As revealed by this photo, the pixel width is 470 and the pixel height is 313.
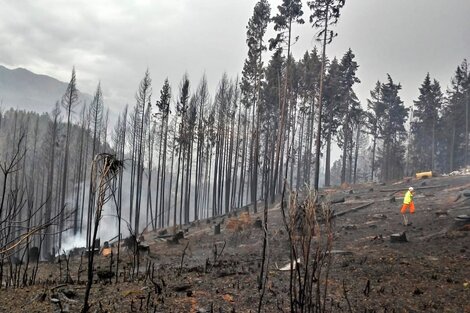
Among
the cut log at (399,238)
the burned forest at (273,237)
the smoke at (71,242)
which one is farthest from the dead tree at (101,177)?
the smoke at (71,242)

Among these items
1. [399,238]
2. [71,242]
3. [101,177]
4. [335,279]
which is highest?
[101,177]

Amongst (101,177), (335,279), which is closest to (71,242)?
(335,279)

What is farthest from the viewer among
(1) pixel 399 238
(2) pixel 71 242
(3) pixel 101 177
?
(2) pixel 71 242

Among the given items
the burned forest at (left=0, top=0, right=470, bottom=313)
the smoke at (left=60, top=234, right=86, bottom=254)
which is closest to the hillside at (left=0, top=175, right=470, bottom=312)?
the burned forest at (left=0, top=0, right=470, bottom=313)

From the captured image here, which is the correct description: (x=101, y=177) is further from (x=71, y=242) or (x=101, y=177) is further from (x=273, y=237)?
(x=71, y=242)

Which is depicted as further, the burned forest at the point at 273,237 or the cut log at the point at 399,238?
the cut log at the point at 399,238

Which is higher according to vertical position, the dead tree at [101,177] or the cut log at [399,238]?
the dead tree at [101,177]

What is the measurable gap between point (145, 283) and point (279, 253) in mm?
6966

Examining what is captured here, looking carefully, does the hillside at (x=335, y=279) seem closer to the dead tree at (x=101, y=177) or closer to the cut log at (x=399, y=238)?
the cut log at (x=399, y=238)

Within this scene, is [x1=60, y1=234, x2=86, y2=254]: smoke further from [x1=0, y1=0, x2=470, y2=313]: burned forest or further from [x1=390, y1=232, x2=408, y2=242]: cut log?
[x1=390, y1=232, x2=408, y2=242]: cut log

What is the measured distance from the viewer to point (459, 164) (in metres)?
49.8

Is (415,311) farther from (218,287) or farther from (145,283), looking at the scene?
(145,283)

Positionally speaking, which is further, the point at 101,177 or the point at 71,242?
the point at 71,242

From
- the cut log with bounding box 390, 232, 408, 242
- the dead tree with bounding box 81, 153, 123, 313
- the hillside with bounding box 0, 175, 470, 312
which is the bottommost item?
the hillside with bounding box 0, 175, 470, 312
